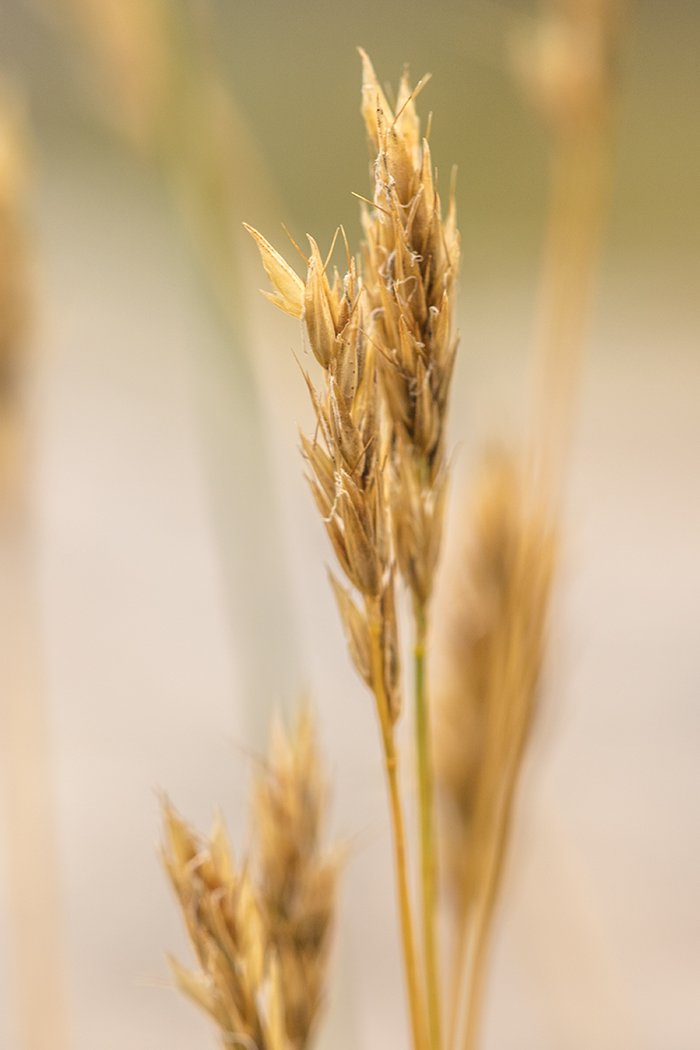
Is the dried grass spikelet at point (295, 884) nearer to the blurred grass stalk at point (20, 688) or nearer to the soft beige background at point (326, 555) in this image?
the soft beige background at point (326, 555)

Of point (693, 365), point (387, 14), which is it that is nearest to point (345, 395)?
point (693, 365)

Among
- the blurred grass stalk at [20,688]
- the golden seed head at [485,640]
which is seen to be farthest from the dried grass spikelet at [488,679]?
the blurred grass stalk at [20,688]

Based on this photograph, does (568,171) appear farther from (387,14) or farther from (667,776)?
(387,14)

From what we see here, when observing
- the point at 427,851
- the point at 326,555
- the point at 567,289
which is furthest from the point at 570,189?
the point at 326,555

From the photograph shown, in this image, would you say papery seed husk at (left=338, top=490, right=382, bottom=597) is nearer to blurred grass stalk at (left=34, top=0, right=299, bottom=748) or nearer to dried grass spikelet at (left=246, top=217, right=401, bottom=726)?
dried grass spikelet at (left=246, top=217, right=401, bottom=726)

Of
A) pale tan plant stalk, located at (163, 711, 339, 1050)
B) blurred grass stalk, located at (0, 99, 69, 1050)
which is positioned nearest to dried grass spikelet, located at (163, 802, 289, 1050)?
pale tan plant stalk, located at (163, 711, 339, 1050)

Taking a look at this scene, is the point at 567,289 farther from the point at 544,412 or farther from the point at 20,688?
the point at 20,688
